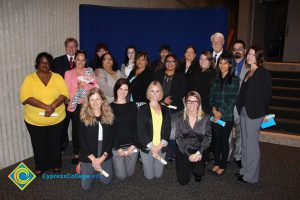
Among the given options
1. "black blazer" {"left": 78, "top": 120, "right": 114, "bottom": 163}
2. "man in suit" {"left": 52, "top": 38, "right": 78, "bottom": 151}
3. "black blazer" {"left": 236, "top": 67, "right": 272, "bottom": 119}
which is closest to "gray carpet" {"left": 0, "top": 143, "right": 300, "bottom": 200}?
"black blazer" {"left": 78, "top": 120, "right": 114, "bottom": 163}

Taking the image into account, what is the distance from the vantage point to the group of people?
3012 millimetres

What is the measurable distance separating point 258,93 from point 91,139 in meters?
1.89

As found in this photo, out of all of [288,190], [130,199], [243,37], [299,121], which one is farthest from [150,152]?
[243,37]

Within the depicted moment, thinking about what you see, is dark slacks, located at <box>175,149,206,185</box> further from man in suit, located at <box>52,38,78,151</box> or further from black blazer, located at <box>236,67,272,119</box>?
man in suit, located at <box>52,38,78,151</box>

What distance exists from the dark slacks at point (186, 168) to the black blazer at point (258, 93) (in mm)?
832

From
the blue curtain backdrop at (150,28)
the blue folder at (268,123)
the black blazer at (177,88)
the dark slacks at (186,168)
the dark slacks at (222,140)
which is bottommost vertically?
the dark slacks at (186,168)

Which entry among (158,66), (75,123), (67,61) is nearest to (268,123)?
(158,66)

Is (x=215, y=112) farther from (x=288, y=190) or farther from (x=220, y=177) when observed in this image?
(x=288, y=190)

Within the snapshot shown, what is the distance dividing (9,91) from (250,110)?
9.73 feet

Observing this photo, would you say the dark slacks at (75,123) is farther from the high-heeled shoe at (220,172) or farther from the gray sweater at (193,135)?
the high-heeled shoe at (220,172)

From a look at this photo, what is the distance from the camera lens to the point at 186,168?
10.6 ft

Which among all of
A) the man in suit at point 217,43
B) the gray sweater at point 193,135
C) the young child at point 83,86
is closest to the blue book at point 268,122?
the gray sweater at point 193,135

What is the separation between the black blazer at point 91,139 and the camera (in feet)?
9.77

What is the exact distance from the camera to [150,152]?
10.7ft
